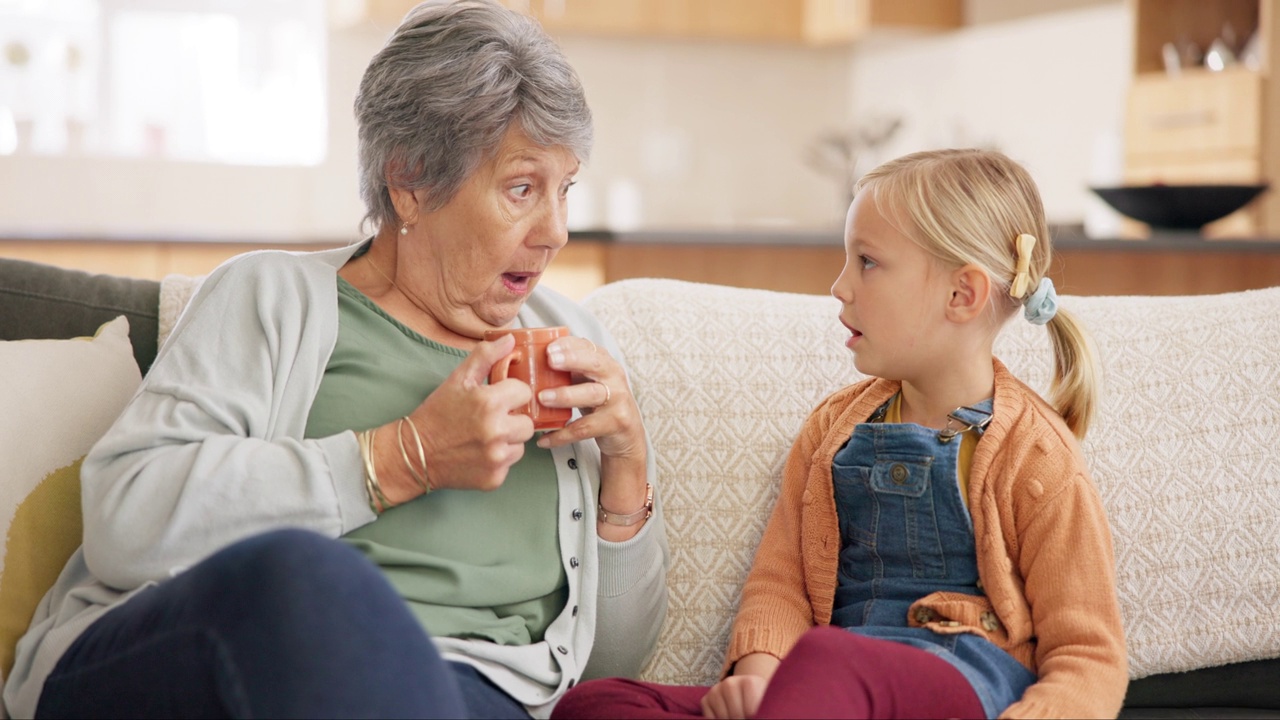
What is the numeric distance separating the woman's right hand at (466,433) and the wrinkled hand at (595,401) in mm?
47

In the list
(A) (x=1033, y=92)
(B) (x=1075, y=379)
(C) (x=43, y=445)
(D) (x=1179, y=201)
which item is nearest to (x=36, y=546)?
(C) (x=43, y=445)

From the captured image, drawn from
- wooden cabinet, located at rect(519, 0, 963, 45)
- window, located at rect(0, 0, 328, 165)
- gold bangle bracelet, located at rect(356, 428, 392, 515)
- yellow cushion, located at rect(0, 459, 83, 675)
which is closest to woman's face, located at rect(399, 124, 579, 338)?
gold bangle bracelet, located at rect(356, 428, 392, 515)

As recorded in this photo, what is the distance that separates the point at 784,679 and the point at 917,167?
1.97ft

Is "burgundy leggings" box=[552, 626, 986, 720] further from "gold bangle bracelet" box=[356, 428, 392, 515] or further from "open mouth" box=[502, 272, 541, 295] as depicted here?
"open mouth" box=[502, 272, 541, 295]

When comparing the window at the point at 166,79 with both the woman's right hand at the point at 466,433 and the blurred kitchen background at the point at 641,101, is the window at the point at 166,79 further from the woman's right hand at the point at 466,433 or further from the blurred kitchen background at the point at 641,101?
the woman's right hand at the point at 466,433

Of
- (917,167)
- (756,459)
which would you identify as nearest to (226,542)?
(756,459)

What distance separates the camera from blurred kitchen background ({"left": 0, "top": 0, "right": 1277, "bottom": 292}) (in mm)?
5094

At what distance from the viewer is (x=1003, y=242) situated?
145cm

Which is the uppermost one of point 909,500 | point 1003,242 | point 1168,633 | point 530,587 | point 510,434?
point 1003,242

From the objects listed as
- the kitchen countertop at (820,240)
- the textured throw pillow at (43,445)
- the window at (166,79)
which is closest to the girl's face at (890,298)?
the textured throw pillow at (43,445)

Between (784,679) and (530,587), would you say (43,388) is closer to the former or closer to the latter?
(530,587)

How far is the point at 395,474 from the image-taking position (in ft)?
4.35

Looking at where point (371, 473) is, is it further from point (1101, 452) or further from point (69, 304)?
point (1101, 452)

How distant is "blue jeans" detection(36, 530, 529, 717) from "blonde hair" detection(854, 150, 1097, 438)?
0.71 m
